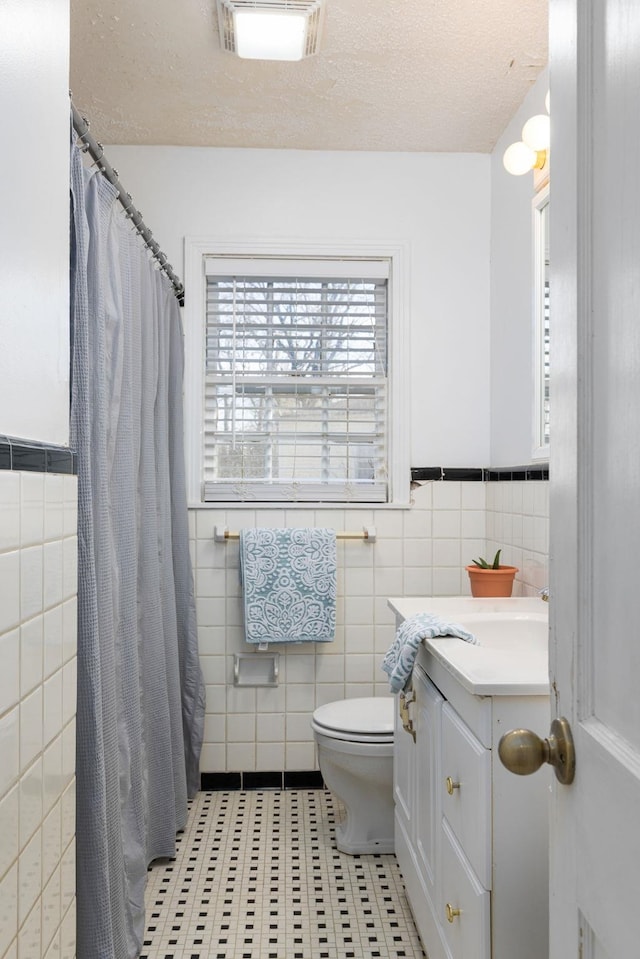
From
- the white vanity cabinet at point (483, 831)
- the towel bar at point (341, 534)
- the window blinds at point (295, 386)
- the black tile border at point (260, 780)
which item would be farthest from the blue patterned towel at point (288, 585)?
the white vanity cabinet at point (483, 831)

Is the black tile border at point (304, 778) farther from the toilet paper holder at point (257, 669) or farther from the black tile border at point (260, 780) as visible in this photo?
the toilet paper holder at point (257, 669)

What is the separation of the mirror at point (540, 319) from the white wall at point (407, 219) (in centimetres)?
55

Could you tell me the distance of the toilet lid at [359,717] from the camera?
7.93 ft

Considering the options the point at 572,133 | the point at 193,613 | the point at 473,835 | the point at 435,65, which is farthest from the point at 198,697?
the point at 572,133

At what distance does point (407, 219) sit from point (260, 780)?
2329mm

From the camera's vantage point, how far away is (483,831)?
1.38 meters

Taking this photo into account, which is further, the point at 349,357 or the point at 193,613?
the point at 349,357

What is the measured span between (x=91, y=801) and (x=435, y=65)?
7.61 feet

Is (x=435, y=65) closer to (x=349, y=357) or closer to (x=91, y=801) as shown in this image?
(x=349, y=357)

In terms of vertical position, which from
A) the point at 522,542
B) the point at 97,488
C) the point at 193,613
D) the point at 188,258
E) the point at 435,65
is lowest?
the point at 193,613

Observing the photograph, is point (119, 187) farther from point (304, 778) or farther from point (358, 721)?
point (304, 778)

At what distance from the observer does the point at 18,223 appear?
1.09 meters

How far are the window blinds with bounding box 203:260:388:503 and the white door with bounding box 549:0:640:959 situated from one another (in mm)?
2281

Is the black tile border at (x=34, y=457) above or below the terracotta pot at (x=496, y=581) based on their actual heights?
above
